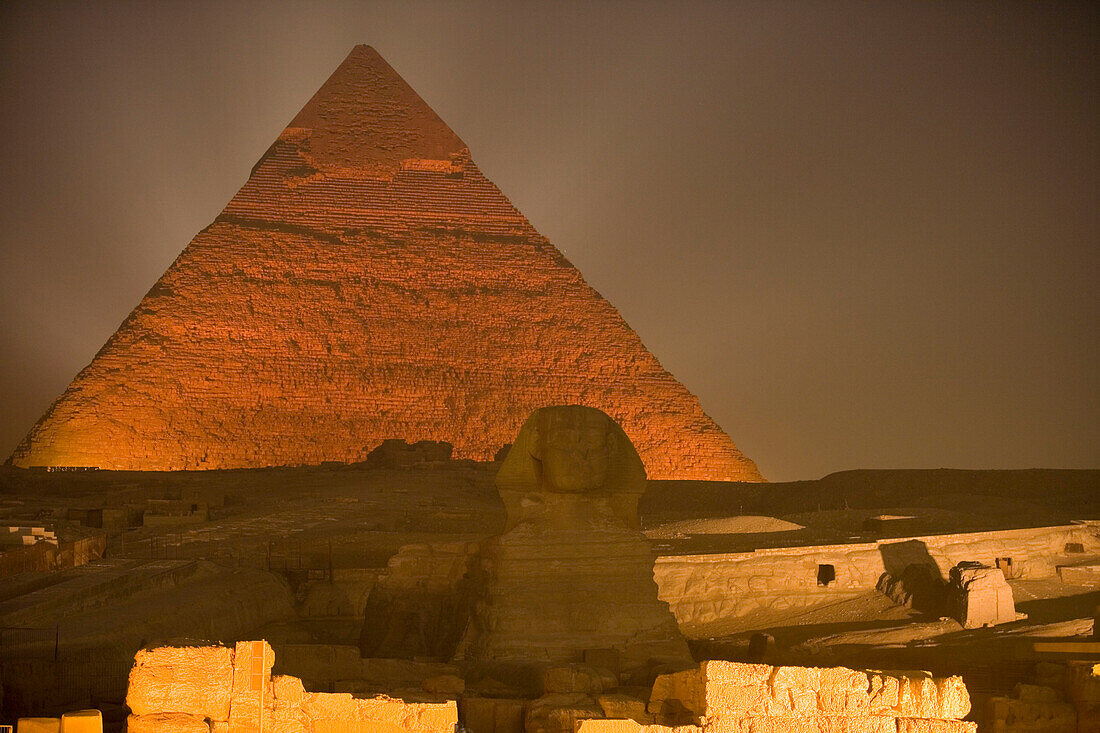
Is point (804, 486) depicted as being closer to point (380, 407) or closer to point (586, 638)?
point (586, 638)

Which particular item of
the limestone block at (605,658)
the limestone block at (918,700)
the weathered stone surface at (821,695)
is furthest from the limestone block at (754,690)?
the limestone block at (605,658)

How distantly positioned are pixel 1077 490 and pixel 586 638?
22983 mm

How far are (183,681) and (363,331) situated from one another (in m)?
83.8

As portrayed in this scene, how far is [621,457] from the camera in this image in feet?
29.0

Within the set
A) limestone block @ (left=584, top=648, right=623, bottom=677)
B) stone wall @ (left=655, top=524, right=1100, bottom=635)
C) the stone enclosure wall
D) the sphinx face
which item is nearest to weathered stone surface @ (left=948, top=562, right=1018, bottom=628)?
stone wall @ (left=655, top=524, right=1100, bottom=635)

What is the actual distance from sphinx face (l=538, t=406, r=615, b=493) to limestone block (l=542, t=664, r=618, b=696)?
1895 millimetres

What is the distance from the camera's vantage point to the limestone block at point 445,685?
21.9 ft

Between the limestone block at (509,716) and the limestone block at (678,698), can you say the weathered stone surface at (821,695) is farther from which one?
the limestone block at (509,716)

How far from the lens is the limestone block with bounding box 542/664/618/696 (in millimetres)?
6594

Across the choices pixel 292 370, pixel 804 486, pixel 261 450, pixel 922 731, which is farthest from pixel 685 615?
pixel 292 370

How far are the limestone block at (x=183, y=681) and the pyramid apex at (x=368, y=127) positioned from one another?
8800 centimetres

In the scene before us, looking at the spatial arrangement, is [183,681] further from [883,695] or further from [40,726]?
[883,695]

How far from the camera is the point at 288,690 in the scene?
5.37m

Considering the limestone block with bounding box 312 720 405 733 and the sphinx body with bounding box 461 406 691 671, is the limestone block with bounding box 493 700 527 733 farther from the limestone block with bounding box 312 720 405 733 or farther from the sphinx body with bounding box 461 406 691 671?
the sphinx body with bounding box 461 406 691 671
